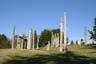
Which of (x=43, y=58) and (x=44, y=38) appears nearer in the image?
(x=43, y=58)

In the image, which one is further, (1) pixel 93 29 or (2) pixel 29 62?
(1) pixel 93 29

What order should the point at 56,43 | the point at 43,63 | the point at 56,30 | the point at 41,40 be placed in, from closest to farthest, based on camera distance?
the point at 43,63, the point at 56,43, the point at 41,40, the point at 56,30

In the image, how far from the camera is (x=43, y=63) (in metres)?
16.8

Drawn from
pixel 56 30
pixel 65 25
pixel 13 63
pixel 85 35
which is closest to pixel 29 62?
pixel 13 63

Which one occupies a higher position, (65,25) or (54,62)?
(65,25)

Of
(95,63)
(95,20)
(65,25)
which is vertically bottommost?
(95,63)

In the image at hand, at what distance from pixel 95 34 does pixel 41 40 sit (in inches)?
1284

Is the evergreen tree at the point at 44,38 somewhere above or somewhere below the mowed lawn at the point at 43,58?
above

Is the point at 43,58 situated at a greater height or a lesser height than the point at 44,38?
lesser

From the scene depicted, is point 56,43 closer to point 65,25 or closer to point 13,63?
point 65,25

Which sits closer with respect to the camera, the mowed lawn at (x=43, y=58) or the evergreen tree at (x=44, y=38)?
the mowed lawn at (x=43, y=58)

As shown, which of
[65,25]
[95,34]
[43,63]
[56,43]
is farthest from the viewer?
[95,34]

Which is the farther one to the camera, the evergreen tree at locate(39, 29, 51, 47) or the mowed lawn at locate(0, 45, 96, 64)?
the evergreen tree at locate(39, 29, 51, 47)

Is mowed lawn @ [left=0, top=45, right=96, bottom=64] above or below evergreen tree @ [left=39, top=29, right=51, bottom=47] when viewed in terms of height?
below
